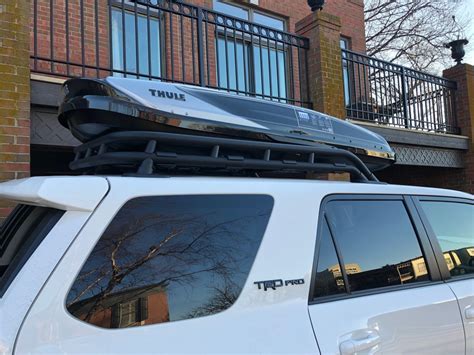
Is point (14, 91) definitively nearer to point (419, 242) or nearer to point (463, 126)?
point (419, 242)

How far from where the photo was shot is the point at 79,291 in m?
1.56

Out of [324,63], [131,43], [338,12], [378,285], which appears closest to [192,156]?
[378,285]

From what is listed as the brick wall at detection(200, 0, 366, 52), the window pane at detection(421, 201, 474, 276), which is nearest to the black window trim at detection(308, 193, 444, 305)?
the window pane at detection(421, 201, 474, 276)

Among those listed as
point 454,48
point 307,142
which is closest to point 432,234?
point 307,142

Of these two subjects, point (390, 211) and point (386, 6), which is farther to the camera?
point (386, 6)

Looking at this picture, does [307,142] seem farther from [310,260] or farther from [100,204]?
[100,204]

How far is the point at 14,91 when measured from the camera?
4.29m

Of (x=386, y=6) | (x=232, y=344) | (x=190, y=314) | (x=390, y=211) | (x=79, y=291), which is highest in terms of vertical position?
(x=386, y=6)

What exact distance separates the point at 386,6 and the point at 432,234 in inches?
847

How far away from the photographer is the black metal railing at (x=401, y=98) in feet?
28.3

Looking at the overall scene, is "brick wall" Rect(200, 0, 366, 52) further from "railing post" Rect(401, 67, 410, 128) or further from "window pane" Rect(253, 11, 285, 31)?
"railing post" Rect(401, 67, 410, 128)

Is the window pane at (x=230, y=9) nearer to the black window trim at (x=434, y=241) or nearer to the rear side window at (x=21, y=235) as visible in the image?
the black window trim at (x=434, y=241)

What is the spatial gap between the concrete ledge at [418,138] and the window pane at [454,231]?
15.2ft

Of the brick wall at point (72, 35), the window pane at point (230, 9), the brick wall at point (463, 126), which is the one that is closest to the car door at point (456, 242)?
the brick wall at point (72, 35)
